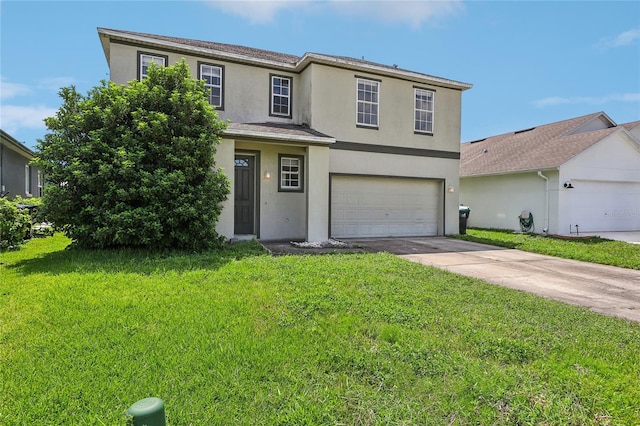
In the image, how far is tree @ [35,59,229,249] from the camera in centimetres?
729

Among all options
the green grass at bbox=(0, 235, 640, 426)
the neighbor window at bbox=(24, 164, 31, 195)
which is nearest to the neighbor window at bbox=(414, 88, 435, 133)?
the green grass at bbox=(0, 235, 640, 426)

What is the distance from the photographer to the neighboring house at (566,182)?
14.0m

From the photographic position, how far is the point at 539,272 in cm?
758

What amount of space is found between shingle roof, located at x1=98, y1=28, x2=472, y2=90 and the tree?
2897mm

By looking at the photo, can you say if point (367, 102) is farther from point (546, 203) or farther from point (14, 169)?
point (14, 169)

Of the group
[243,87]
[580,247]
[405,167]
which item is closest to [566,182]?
[580,247]

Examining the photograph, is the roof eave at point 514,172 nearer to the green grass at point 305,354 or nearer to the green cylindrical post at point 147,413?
the green grass at point 305,354

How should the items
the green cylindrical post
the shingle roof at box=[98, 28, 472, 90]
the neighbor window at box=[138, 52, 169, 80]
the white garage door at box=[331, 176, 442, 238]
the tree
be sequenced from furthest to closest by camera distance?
the white garage door at box=[331, 176, 442, 238], the neighbor window at box=[138, 52, 169, 80], the shingle roof at box=[98, 28, 472, 90], the tree, the green cylindrical post

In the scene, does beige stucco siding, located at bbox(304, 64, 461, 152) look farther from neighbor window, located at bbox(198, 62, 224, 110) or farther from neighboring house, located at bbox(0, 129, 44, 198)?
neighboring house, located at bbox(0, 129, 44, 198)

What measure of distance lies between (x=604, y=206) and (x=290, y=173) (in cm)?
1373

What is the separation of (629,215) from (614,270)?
34.3ft

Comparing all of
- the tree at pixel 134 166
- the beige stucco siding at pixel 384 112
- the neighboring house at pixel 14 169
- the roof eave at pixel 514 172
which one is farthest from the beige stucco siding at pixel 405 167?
the neighboring house at pixel 14 169

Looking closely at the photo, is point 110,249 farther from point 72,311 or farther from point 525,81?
point 525,81

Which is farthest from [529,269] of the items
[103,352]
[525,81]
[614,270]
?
[525,81]
